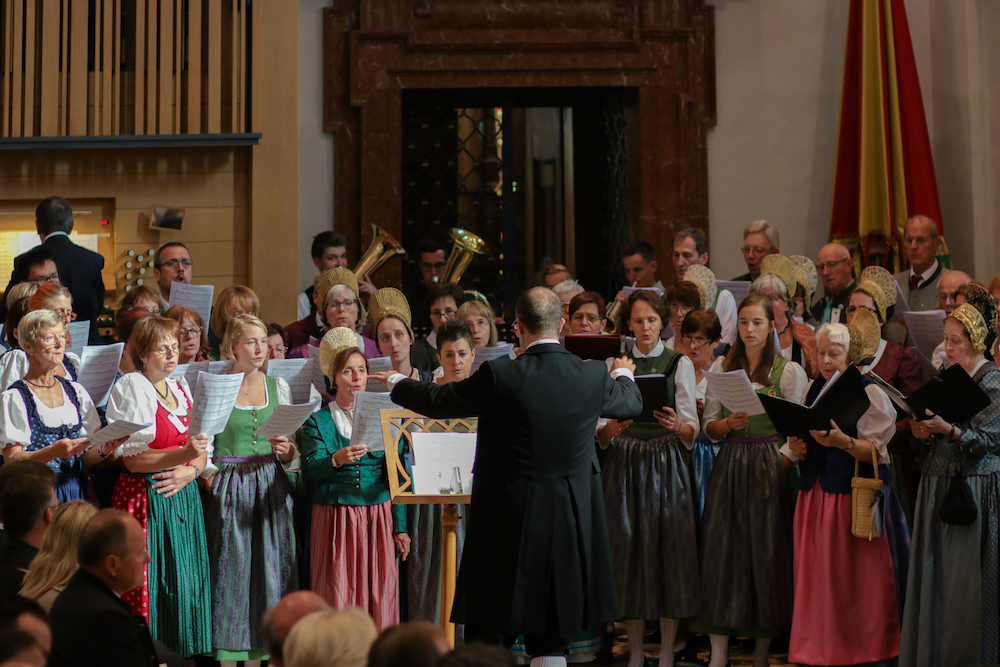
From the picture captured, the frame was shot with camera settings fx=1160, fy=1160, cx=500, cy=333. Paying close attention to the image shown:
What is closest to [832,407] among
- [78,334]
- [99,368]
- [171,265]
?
[99,368]

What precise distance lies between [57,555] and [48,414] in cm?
147

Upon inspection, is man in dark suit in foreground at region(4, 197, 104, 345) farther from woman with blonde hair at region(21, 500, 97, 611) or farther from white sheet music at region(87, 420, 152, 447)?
woman with blonde hair at region(21, 500, 97, 611)

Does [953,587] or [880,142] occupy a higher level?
[880,142]

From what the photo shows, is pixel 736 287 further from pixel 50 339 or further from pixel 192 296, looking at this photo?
pixel 50 339

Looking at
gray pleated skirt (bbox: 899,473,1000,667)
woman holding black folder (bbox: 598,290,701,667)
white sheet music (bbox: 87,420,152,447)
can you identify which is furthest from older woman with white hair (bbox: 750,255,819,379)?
white sheet music (bbox: 87,420,152,447)

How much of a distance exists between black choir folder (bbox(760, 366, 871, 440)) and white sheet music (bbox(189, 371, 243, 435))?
2.04 metres

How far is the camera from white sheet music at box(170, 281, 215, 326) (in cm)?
557

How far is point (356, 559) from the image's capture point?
4.58m

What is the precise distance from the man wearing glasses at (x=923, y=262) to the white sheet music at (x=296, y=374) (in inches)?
134

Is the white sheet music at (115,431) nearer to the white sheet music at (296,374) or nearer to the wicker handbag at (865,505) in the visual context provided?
the white sheet music at (296,374)

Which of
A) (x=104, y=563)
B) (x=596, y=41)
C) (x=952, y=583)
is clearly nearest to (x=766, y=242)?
(x=596, y=41)

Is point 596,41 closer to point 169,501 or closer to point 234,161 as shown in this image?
point 234,161

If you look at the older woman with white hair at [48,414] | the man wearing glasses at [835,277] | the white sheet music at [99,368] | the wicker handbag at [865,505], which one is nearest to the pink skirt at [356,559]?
the older woman with white hair at [48,414]

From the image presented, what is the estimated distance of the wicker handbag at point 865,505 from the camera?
439cm
